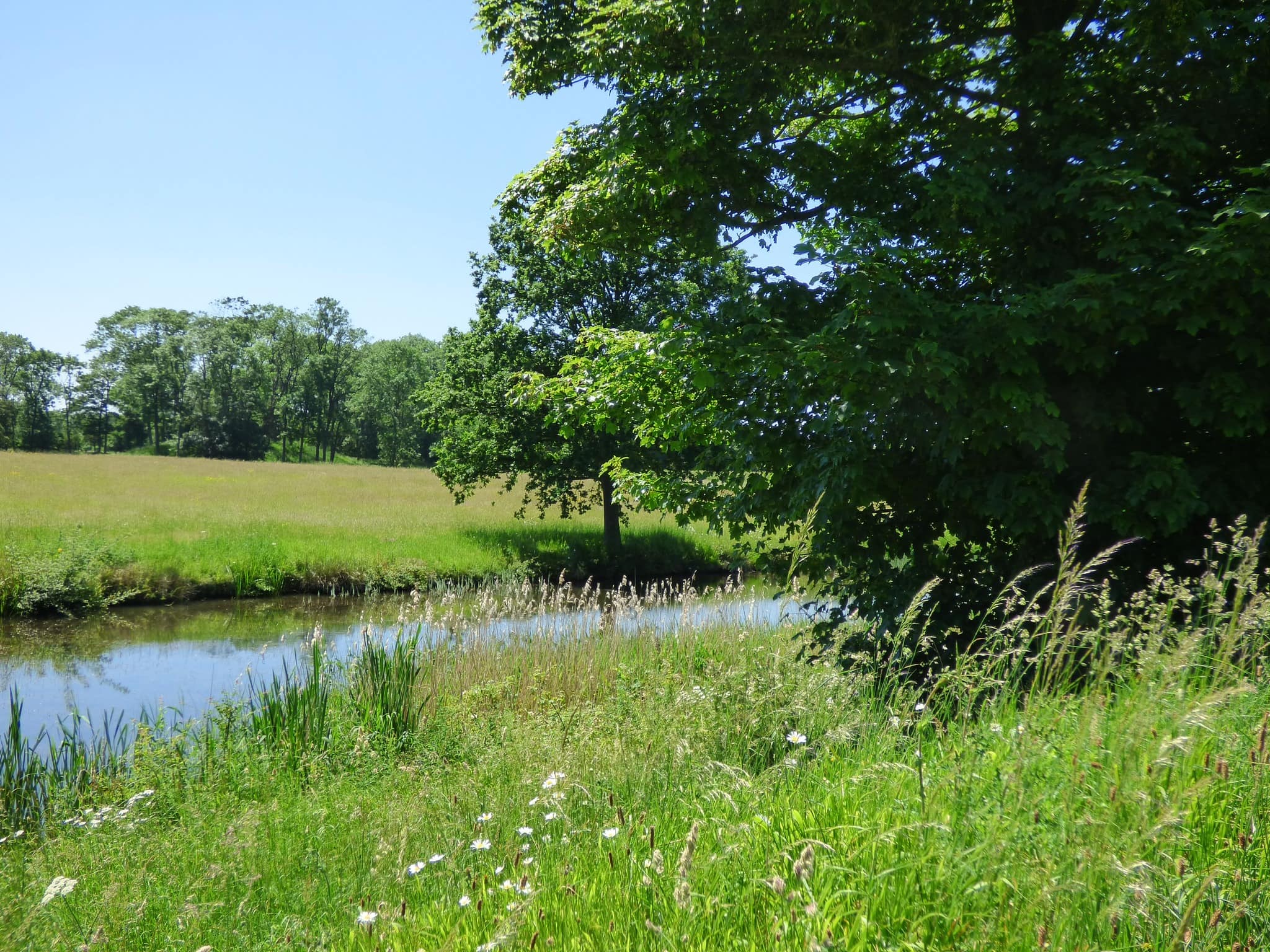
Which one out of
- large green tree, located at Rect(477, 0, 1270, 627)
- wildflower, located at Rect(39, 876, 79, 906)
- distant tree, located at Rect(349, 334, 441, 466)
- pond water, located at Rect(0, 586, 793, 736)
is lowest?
pond water, located at Rect(0, 586, 793, 736)

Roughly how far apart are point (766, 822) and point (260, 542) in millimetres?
19143

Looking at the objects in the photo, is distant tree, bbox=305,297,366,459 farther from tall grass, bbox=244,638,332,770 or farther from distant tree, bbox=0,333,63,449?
tall grass, bbox=244,638,332,770

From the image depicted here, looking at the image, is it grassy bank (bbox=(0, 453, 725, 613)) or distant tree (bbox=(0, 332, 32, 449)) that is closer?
grassy bank (bbox=(0, 453, 725, 613))

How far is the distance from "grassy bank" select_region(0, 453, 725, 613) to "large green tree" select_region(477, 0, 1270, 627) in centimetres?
1225

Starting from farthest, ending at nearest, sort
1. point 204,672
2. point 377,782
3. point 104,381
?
point 104,381
point 204,672
point 377,782

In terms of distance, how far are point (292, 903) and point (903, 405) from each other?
190 inches

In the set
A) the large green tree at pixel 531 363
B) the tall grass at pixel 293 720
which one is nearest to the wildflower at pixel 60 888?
the tall grass at pixel 293 720

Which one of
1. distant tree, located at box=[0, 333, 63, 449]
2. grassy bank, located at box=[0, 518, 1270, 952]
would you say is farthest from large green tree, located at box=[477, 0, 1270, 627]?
distant tree, located at box=[0, 333, 63, 449]

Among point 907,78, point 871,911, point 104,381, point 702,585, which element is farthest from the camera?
point 104,381

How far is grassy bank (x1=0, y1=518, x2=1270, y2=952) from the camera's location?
2123mm

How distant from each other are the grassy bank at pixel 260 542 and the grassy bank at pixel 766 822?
1197 cm

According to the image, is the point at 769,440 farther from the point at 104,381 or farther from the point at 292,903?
the point at 104,381

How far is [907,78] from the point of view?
710cm

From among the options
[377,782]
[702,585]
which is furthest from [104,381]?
[377,782]
